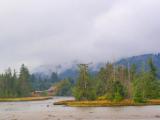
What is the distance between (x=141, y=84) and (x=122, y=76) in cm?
3460

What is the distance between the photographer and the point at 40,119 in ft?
278

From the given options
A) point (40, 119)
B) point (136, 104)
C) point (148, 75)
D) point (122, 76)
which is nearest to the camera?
point (40, 119)

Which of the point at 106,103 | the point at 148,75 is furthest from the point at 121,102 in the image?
the point at 148,75

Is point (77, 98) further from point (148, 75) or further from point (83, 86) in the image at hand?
point (148, 75)

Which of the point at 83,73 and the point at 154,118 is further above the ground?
the point at 83,73

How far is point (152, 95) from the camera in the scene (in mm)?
161375

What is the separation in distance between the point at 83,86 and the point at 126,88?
17530 mm

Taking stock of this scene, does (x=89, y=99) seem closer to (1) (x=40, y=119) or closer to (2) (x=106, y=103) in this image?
(2) (x=106, y=103)

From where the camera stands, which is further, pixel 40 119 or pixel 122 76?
pixel 122 76

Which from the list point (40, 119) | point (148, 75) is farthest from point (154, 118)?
point (148, 75)

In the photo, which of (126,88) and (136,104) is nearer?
(136,104)

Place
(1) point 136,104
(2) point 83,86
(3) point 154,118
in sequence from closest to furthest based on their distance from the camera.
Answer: (3) point 154,118, (1) point 136,104, (2) point 83,86

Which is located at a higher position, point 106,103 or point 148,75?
point 148,75

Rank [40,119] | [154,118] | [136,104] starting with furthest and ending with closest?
[136,104] < [40,119] < [154,118]
